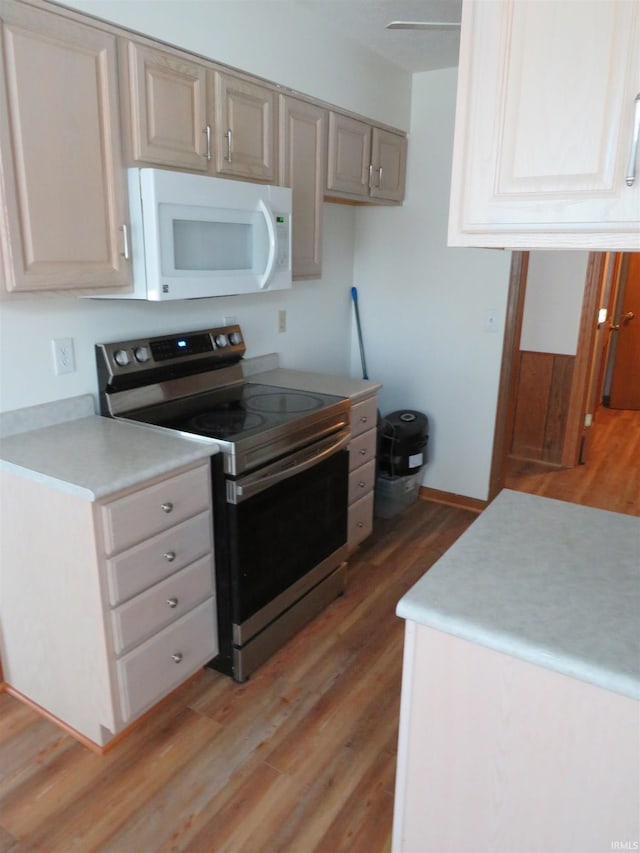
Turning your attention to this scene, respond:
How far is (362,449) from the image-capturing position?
9.66 ft

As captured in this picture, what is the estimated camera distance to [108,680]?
5.89 ft

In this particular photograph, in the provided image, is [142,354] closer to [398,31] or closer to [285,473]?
[285,473]

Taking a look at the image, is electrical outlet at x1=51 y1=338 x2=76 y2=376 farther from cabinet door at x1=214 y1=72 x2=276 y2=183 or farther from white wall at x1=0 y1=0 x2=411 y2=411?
cabinet door at x1=214 y1=72 x2=276 y2=183

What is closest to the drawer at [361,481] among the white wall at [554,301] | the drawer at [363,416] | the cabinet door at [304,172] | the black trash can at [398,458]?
the drawer at [363,416]

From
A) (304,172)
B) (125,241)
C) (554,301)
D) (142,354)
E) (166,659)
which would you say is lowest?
(166,659)

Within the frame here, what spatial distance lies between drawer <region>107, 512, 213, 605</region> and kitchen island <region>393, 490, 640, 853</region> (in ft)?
3.02

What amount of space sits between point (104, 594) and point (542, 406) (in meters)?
3.65

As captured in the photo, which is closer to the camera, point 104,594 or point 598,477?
point 104,594

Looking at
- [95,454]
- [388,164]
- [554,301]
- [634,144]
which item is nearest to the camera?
[634,144]

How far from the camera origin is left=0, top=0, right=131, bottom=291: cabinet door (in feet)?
5.26

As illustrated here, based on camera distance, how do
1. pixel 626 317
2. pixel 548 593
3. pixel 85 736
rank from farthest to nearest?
pixel 626 317 < pixel 85 736 < pixel 548 593

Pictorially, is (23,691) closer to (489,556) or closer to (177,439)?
(177,439)

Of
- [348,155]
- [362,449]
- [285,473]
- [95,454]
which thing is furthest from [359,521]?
[348,155]

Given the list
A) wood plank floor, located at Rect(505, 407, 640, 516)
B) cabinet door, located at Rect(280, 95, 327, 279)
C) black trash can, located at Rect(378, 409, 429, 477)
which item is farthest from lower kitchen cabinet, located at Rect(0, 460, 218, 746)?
wood plank floor, located at Rect(505, 407, 640, 516)
